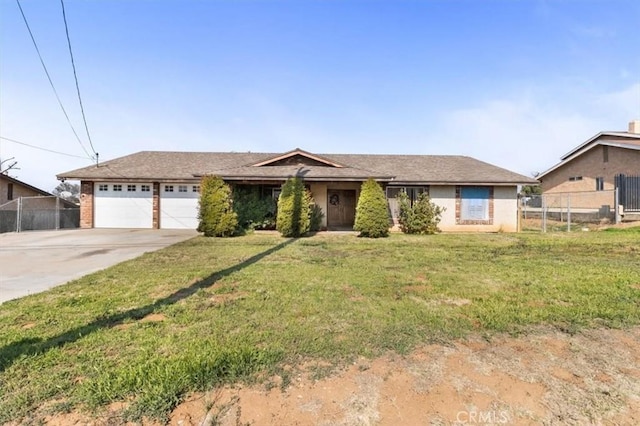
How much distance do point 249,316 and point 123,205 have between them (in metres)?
16.1

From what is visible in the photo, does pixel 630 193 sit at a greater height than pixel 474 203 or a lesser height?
greater

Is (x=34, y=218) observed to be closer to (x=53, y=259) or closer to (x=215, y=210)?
(x=215, y=210)

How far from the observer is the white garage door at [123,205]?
17250 mm

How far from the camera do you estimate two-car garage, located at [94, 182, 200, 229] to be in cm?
1725

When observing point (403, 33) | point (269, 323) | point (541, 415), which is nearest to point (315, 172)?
point (403, 33)

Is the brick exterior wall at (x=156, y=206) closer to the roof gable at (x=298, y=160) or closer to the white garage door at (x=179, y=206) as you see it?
the white garage door at (x=179, y=206)

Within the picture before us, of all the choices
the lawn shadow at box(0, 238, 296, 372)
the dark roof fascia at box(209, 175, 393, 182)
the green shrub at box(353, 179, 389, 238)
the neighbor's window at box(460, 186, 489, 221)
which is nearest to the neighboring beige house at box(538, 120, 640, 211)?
the neighbor's window at box(460, 186, 489, 221)

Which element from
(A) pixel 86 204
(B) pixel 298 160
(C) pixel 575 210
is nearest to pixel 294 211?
(B) pixel 298 160

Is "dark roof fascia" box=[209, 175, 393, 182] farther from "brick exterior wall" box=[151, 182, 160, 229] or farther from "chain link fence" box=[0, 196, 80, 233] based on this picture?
A: "chain link fence" box=[0, 196, 80, 233]

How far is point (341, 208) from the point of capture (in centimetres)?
1875

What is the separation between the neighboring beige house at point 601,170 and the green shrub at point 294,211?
1562 centimetres

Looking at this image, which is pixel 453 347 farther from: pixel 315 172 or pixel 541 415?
pixel 315 172

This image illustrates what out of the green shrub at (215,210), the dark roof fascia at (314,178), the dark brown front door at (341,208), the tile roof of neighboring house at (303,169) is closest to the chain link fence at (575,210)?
the tile roof of neighboring house at (303,169)

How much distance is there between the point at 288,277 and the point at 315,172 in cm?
951
